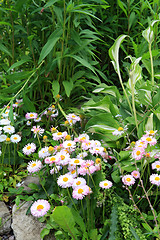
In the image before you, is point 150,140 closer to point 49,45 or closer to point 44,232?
point 44,232

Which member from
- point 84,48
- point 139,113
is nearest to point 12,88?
point 84,48

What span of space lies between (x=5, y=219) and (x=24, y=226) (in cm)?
14

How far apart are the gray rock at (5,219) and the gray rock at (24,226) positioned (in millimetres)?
34

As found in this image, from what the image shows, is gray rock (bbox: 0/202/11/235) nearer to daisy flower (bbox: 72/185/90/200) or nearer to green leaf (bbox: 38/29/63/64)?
daisy flower (bbox: 72/185/90/200)

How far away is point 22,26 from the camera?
177 cm

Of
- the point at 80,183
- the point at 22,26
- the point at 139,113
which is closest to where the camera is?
the point at 80,183

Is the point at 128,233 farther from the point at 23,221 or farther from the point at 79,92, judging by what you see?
the point at 79,92

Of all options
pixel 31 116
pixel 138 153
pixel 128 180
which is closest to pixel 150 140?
pixel 138 153

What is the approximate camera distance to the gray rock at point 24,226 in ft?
4.03

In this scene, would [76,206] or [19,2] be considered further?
[19,2]

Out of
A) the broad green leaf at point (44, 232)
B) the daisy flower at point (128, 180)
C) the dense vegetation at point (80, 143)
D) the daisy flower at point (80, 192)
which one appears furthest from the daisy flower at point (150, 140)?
the broad green leaf at point (44, 232)

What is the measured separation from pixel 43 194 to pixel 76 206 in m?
0.21

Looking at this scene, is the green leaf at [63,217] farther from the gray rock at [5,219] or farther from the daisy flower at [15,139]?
the daisy flower at [15,139]

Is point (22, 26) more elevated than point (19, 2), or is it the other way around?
point (19, 2)
